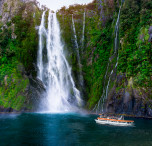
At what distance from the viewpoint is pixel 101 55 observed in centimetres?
3922

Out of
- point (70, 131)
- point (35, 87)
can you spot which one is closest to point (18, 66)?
point (35, 87)

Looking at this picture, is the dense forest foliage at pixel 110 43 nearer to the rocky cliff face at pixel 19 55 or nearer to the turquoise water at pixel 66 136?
the rocky cliff face at pixel 19 55

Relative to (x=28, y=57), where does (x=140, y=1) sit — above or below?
above

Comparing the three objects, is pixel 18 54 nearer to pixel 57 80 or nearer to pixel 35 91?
pixel 35 91

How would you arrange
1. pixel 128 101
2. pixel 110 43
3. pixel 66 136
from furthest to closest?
pixel 110 43
pixel 128 101
pixel 66 136

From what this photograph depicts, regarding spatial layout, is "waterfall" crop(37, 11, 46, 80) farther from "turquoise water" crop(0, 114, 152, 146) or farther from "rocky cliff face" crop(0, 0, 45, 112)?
"turquoise water" crop(0, 114, 152, 146)

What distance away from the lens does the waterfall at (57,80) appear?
37031mm

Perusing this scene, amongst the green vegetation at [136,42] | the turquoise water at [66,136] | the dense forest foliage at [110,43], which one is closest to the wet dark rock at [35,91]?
the dense forest foliage at [110,43]

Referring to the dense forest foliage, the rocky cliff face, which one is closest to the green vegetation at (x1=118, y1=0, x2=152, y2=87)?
the dense forest foliage

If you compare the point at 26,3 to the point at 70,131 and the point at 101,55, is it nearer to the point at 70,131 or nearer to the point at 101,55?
the point at 101,55

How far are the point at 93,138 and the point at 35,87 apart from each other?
22.9 metres

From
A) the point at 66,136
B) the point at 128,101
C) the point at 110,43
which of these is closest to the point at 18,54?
the point at 110,43

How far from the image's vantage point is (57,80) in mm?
39250

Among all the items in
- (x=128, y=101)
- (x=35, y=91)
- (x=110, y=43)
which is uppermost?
(x=110, y=43)
